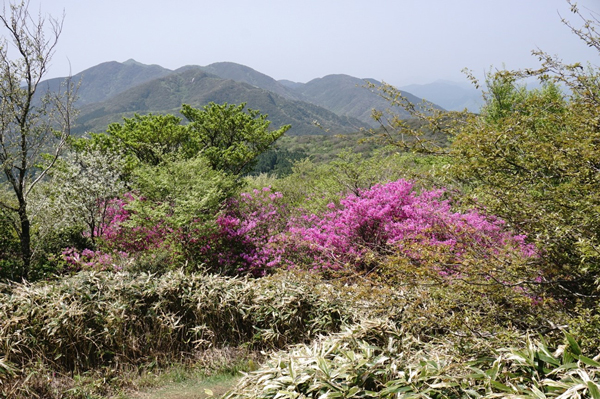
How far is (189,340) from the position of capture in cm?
500

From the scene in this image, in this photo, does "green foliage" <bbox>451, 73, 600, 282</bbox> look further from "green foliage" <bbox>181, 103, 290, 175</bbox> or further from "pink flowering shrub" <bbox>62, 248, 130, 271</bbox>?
"green foliage" <bbox>181, 103, 290, 175</bbox>

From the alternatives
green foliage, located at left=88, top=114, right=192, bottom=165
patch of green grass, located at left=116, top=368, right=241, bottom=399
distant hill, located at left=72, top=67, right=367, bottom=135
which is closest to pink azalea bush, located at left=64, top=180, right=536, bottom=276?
patch of green grass, located at left=116, top=368, right=241, bottom=399

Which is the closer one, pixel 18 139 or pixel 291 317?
pixel 291 317

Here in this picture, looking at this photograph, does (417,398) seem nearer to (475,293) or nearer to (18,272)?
(475,293)

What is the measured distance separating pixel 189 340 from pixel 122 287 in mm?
1253

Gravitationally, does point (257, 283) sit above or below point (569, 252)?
below

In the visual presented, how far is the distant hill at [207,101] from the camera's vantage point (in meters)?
151

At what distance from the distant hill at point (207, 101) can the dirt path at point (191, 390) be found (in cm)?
13586

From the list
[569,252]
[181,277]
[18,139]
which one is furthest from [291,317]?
[18,139]

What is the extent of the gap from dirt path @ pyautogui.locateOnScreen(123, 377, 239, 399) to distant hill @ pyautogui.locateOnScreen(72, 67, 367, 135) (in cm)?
13586

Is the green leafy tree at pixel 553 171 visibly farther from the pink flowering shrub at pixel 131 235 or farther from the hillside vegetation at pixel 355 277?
the pink flowering shrub at pixel 131 235

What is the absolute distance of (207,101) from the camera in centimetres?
16000

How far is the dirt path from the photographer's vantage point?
423 centimetres

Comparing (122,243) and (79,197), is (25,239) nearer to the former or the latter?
(79,197)
